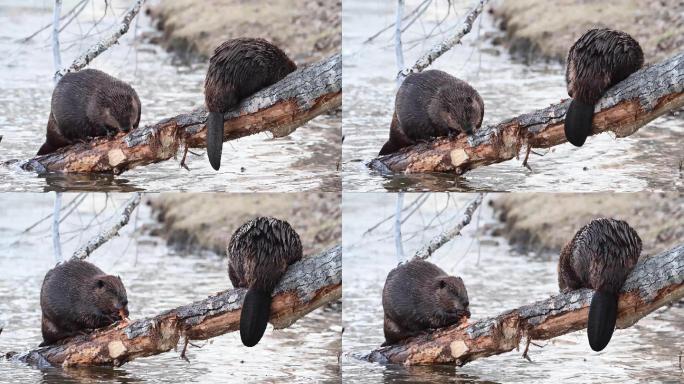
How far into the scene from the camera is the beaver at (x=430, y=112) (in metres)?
5.47

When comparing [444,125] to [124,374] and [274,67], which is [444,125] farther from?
[124,374]

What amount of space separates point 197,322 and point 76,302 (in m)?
0.64

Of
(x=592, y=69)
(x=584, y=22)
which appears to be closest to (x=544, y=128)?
(x=592, y=69)

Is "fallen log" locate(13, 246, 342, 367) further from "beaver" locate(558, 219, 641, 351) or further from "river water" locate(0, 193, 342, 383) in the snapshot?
"beaver" locate(558, 219, 641, 351)

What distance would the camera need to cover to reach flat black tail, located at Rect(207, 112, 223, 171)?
17.2ft

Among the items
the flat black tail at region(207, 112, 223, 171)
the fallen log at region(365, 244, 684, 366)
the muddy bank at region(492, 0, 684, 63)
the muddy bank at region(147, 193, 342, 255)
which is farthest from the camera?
the muddy bank at region(492, 0, 684, 63)

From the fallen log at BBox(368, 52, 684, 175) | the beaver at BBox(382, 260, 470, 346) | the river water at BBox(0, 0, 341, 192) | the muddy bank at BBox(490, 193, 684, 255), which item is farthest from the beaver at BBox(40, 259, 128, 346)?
the muddy bank at BBox(490, 193, 684, 255)

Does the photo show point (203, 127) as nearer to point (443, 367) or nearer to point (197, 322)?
point (197, 322)

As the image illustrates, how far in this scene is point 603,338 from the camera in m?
4.96

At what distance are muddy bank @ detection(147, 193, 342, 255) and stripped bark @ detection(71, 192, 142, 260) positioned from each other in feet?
3.39

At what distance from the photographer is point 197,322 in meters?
5.46

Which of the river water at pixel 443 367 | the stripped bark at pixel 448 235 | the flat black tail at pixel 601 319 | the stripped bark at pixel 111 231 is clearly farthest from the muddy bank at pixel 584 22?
→ the flat black tail at pixel 601 319

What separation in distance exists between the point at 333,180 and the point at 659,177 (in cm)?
154

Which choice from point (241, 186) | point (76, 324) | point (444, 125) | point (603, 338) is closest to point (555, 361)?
point (603, 338)
